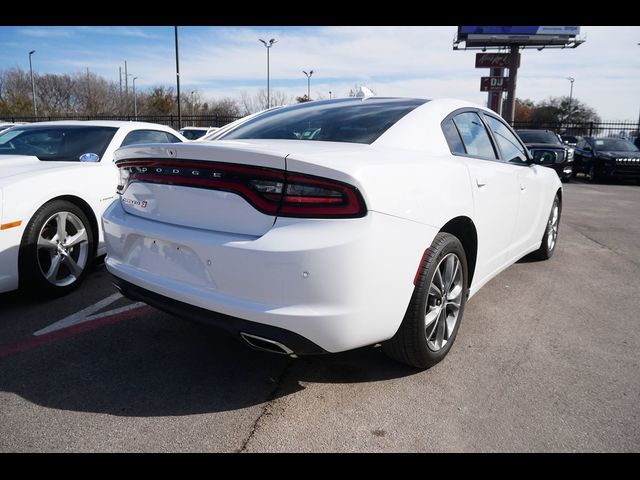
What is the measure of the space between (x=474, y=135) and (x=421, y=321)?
156cm

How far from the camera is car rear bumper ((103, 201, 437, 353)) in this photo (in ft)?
6.75

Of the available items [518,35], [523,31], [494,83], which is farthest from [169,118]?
[523,31]

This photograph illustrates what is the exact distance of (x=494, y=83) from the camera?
125 feet

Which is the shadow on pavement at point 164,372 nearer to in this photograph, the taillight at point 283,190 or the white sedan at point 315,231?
the white sedan at point 315,231

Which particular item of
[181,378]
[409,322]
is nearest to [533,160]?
[409,322]

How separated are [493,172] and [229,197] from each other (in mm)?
1905

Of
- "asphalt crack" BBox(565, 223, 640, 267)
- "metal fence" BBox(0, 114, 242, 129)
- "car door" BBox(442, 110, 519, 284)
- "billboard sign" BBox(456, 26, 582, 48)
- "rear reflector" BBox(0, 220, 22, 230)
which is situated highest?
"billboard sign" BBox(456, 26, 582, 48)

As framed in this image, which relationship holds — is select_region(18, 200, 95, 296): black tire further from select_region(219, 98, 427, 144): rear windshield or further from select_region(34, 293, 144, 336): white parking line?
select_region(219, 98, 427, 144): rear windshield

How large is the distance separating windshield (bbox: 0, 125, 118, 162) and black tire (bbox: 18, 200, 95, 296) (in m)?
0.73

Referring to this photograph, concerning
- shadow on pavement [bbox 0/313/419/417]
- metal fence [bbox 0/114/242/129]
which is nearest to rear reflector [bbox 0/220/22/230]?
shadow on pavement [bbox 0/313/419/417]

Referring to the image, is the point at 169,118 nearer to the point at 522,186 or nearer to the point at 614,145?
the point at 614,145

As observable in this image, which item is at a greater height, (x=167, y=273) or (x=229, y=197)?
(x=229, y=197)
